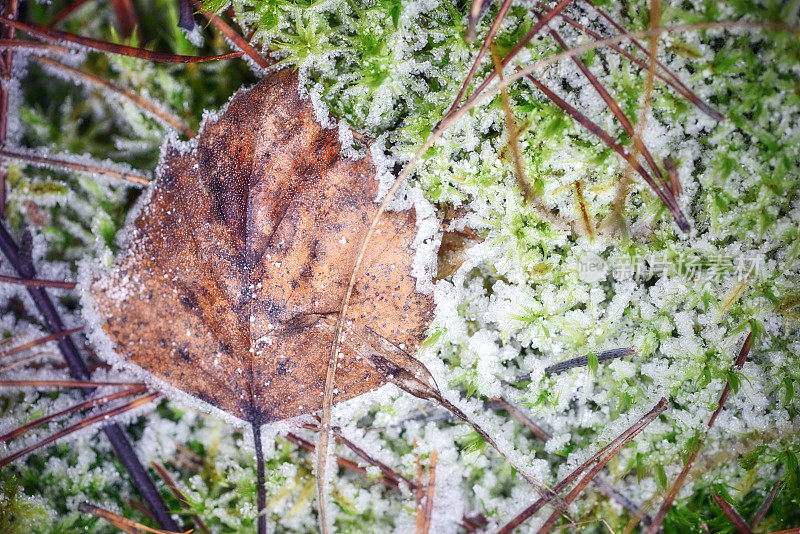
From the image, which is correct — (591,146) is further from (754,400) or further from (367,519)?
(367,519)

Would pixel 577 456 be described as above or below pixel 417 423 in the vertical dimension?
below

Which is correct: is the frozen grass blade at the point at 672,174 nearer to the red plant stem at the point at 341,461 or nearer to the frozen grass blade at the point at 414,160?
the frozen grass blade at the point at 414,160

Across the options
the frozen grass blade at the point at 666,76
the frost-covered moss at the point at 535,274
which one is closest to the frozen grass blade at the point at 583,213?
the frost-covered moss at the point at 535,274

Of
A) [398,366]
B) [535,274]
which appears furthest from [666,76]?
[398,366]

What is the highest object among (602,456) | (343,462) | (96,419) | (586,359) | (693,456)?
(96,419)

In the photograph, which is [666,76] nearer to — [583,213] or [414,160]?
[583,213]

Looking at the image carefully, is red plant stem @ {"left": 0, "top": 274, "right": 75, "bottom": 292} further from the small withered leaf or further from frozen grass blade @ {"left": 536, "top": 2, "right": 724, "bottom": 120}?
frozen grass blade @ {"left": 536, "top": 2, "right": 724, "bottom": 120}

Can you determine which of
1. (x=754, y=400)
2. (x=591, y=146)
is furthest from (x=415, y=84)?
(x=754, y=400)
